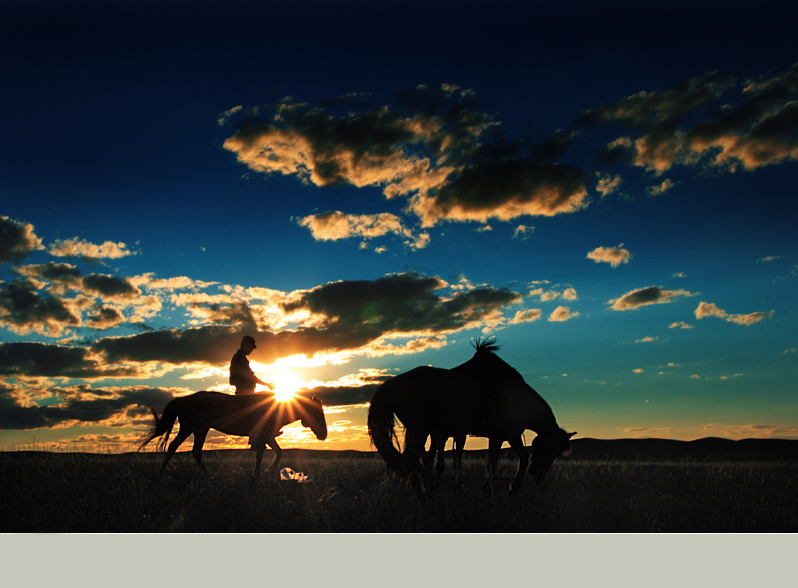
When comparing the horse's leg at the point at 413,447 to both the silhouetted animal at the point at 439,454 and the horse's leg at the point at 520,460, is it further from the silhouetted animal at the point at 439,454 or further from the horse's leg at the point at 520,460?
the horse's leg at the point at 520,460

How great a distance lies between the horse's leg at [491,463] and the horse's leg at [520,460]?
0.30 metres

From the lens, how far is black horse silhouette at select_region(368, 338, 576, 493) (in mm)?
8734

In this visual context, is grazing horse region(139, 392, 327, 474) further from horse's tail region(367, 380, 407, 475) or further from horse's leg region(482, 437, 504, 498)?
horse's leg region(482, 437, 504, 498)

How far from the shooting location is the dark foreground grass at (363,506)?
6590mm

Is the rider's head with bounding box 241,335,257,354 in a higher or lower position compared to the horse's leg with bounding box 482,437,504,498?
higher

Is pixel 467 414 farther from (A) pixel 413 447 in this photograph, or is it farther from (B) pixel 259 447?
(B) pixel 259 447

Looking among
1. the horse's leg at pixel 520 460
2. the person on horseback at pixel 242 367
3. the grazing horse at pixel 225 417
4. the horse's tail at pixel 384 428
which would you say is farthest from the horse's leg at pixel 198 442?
the horse's leg at pixel 520 460

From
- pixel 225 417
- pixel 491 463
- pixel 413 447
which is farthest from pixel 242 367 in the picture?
pixel 491 463

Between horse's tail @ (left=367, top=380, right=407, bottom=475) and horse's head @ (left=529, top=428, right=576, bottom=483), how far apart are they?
10.0ft

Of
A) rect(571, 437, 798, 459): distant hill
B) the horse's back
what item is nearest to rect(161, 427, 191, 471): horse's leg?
the horse's back

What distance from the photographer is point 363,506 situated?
7.13m

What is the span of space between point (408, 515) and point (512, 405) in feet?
12.7

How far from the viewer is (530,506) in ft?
25.2

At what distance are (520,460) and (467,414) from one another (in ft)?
4.13
